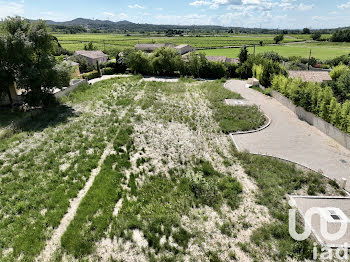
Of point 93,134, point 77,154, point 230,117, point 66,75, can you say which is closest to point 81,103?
point 66,75

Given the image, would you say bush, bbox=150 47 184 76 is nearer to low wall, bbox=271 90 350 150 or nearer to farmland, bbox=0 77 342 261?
low wall, bbox=271 90 350 150

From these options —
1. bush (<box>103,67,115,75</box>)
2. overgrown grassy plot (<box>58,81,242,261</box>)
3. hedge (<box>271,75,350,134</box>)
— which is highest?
bush (<box>103,67,115,75</box>)

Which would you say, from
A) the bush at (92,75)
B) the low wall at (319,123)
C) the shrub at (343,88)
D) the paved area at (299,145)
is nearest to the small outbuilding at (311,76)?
the shrub at (343,88)

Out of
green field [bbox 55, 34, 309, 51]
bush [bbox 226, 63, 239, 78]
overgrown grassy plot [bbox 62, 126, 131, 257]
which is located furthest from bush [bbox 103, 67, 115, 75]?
green field [bbox 55, 34, 309, 51]

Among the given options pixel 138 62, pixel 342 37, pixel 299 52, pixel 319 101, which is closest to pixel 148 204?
pixel 319 101

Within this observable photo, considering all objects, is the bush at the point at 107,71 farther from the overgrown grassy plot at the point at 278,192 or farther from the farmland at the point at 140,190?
the overgrown grassy plot at the point at 278,192
